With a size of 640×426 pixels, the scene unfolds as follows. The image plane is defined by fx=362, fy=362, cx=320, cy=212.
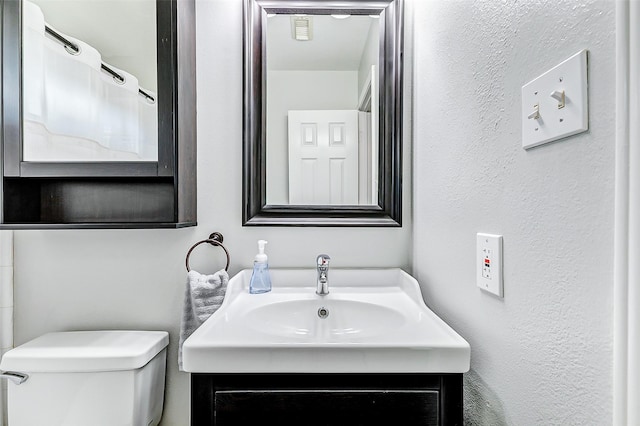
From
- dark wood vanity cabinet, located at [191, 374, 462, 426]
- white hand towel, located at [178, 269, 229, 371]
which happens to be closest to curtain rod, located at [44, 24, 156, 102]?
white hand towel, located at [178, 269, 229, 371]

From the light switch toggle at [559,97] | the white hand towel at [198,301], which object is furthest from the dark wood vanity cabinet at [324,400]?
the light switch toggle at [559,97]

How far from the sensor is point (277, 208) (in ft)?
4.18

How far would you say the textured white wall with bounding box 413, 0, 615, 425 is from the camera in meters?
0.46

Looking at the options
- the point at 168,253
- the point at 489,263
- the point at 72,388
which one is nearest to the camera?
the point at 489,263

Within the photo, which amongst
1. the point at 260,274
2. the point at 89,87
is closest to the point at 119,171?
the point at 89,87

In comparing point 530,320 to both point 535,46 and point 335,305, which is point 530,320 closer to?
point 535,46

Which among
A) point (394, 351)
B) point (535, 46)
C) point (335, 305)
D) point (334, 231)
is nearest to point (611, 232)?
point (535, 46)

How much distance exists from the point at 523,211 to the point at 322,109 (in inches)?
32.3

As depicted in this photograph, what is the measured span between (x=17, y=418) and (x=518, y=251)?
53.5 inches

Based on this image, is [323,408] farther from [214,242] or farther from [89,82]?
[89,82]

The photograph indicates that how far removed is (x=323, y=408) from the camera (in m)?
0.74

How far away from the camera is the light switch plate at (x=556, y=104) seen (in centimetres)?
48

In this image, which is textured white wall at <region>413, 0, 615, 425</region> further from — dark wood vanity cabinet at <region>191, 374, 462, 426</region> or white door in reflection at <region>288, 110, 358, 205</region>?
white door in reflection at <region>288, 110, 358, 205</region>

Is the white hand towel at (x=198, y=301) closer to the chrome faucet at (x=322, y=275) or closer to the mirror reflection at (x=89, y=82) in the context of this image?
the chrome faucet at (x=322, y=275)
